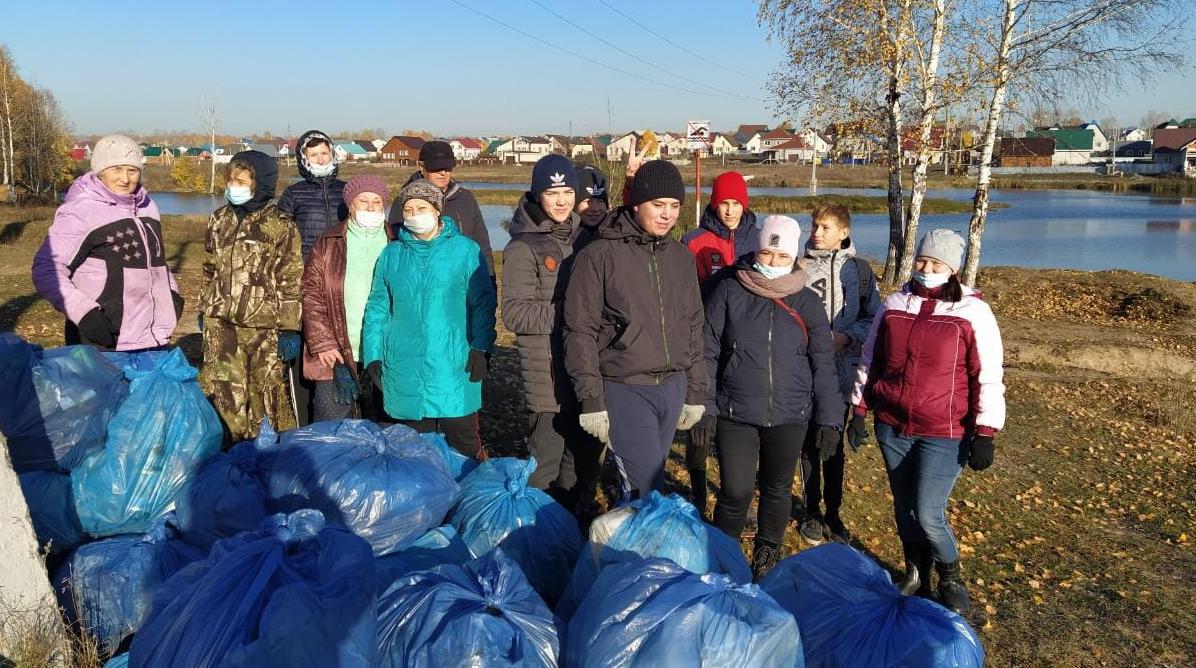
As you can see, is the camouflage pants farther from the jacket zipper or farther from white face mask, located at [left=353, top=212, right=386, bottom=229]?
the jacket zipper

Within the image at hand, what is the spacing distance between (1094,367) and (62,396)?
10.6m

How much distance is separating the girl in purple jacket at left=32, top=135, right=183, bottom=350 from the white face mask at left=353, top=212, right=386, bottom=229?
0.97m

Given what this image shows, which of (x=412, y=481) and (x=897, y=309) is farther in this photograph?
(x=897, y=309)

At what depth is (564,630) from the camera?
234 centimetres

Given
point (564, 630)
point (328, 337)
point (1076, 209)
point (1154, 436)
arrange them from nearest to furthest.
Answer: point (564, 630)
point (328, 337)
point (1154, 436)
point (1076, 209)

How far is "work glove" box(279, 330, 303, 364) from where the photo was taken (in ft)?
13.7

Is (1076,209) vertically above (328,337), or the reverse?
(1076,209)

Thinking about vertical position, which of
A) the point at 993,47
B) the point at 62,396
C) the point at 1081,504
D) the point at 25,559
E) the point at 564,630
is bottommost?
the point at 1081,504

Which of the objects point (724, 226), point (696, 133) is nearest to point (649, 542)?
point (724, 226)

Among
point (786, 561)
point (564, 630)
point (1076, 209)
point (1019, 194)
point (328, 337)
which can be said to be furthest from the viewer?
point (1019, 194)

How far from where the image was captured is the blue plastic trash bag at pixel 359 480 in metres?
2.77

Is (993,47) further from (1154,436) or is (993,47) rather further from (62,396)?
(62,396)

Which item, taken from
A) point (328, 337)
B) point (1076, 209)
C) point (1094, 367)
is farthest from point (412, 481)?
point (1076, 209)

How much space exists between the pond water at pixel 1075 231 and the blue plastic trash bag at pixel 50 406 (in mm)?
17239
